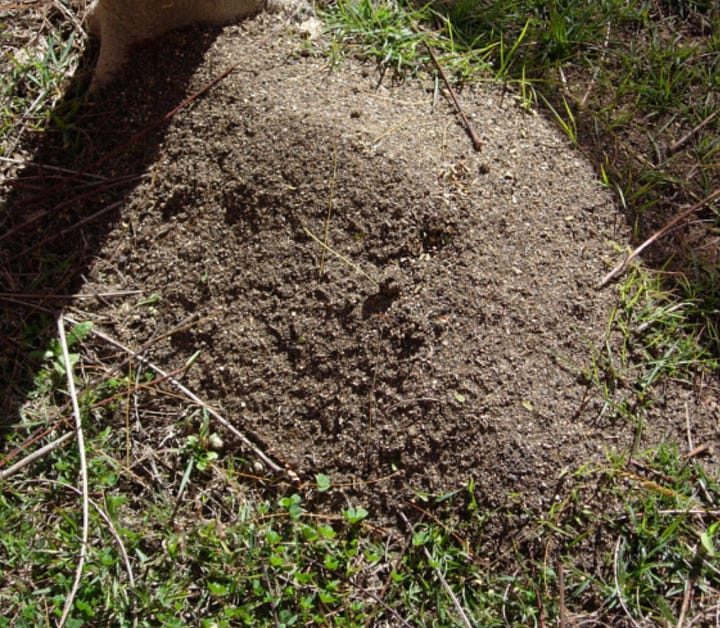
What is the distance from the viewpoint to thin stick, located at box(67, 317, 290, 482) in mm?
2242

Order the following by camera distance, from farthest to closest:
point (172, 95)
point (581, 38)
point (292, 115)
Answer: point (581, 38) → point (172, 95) → point (292, 115)

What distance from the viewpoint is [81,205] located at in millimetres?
2621

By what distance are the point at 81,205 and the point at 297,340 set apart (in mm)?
1021

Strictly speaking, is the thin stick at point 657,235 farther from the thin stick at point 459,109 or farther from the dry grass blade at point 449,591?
the dry grass blade at point 449,591

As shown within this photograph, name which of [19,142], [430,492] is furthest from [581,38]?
[19,142]

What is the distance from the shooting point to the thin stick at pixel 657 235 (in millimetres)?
2400

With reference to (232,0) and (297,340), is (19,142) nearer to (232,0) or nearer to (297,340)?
(232,0)

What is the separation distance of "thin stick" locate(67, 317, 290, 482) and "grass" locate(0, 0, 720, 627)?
29mm

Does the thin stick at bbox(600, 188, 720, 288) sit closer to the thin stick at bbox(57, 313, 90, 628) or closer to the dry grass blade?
the dry grass blade

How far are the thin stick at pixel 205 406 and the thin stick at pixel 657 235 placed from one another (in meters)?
1.24

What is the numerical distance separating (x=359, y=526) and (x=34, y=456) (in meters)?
1.07

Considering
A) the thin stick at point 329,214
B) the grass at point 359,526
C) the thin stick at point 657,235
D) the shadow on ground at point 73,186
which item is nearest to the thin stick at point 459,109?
the grass at point 359,526

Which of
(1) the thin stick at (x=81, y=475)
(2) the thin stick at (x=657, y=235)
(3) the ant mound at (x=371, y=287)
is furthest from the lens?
(2) the thin stick at (x=657, y=235)

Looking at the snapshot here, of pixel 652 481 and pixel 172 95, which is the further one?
pixel 172 95
